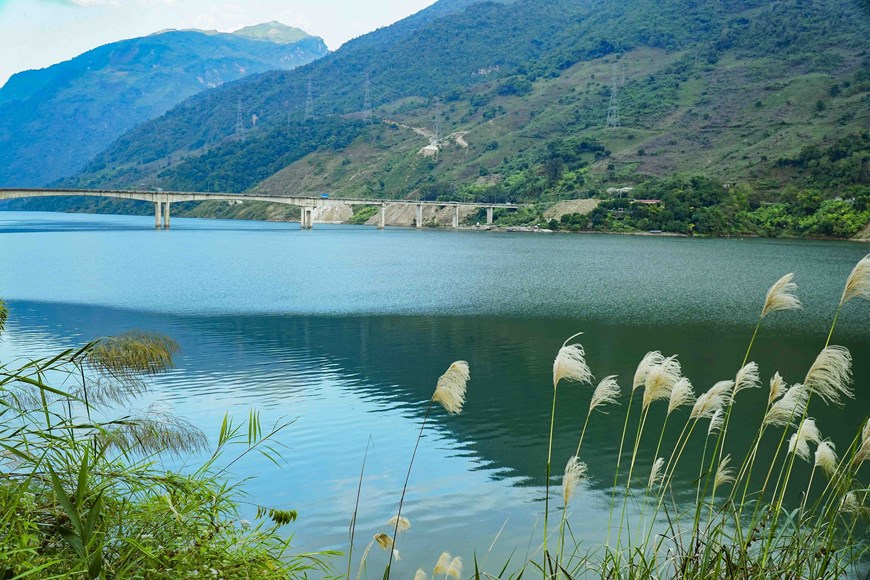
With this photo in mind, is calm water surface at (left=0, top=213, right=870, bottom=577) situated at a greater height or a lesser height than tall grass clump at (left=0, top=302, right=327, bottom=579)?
lesser

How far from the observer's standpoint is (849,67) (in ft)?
520

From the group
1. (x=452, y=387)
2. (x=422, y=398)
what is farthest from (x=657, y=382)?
(x=422, y=398)

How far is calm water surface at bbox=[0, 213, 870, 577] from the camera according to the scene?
13609 mm

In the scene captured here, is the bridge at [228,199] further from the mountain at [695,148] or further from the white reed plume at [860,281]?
the white reed plume at [860,281]

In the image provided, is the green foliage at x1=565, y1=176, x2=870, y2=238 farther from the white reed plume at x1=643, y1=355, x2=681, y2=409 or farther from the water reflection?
the white reed plume at x1=643, y1=355, x2=681, y2=409

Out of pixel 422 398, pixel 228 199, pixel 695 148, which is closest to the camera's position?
pixel 422 398

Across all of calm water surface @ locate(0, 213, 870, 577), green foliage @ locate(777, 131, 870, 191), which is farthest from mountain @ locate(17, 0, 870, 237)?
calm water surface @ locate(0, 213, 870, 577)

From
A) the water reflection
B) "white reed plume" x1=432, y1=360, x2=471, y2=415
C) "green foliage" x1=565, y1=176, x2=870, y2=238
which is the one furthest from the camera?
"green foliage" x1=565, y1=176, x2=870, y2=238

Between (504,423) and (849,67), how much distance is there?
549 feet

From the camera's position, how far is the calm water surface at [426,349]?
13.6 m

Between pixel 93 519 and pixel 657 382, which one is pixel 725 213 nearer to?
pixel 657 382

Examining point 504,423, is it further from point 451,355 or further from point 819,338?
point 819,338

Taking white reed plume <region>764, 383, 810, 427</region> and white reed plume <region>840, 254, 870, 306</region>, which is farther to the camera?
white reed plume <region>764, 383, 810, 427</region>

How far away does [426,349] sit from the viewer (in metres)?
26.9
